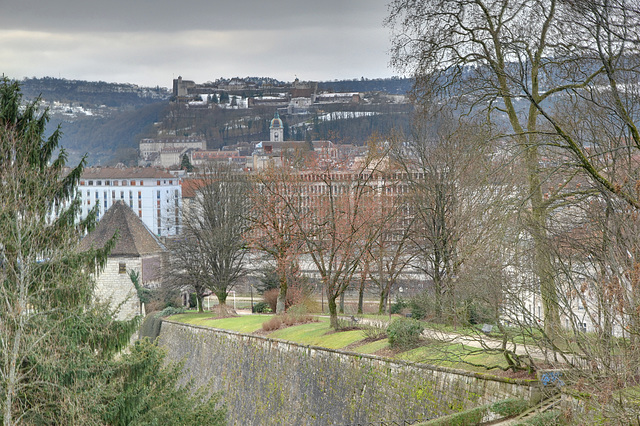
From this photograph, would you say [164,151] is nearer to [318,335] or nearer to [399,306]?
[399,306]

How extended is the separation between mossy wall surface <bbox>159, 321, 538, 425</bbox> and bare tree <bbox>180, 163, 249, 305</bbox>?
767 centimetres

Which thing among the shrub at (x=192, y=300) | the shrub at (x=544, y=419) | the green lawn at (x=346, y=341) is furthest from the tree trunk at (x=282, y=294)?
the shrub at (x=544, y=419)

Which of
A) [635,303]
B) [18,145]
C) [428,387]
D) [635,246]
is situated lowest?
[428,387]

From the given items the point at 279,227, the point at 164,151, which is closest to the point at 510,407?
the point at 279,227

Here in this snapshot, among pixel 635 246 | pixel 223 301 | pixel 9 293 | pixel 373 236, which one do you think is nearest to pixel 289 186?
pixel 223 301

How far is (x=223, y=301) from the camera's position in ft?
119

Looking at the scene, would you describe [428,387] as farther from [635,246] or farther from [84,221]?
[84,221]

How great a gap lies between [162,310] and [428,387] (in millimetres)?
26268

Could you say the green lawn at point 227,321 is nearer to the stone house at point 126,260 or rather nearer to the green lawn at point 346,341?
the green lawn at point 346,341

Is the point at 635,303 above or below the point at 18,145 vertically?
below

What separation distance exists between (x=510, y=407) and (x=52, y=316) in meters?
9.65

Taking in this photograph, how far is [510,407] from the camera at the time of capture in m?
11.8

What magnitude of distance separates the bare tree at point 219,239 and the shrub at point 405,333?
18929 mm

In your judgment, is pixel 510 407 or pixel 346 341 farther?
pixel 346 341
